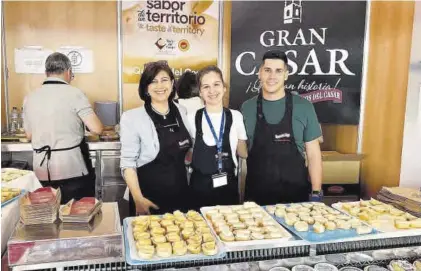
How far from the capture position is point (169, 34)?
423cm

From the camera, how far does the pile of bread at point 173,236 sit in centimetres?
142

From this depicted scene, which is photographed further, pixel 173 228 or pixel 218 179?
pixel 218 179

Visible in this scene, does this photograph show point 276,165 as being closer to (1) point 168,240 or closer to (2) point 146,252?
(1) point 168,240

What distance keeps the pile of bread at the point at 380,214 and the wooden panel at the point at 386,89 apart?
6.68 ft

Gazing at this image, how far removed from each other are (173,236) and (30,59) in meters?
3.25

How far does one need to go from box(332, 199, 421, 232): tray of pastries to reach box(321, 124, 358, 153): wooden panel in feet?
7.42

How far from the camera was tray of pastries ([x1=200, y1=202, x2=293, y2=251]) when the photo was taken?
5.02ft

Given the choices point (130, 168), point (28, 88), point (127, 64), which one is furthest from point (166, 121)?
point (28, 88)

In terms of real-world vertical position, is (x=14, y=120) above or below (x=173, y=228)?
above

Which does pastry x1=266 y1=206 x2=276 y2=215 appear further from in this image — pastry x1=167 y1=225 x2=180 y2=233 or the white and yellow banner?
the white and yellow banner

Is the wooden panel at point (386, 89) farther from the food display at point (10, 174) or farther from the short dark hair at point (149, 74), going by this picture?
the food display at point (10, 174)

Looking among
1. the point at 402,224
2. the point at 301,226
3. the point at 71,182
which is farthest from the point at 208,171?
the point at 71,182

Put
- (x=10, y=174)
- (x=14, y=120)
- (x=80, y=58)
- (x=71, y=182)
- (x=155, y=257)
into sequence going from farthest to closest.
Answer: (x=80, y=58)
(x=14, y=120)
(x=71, y=182)
(x=10, y=174)
(x=155, y=257)

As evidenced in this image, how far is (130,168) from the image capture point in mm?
2330
